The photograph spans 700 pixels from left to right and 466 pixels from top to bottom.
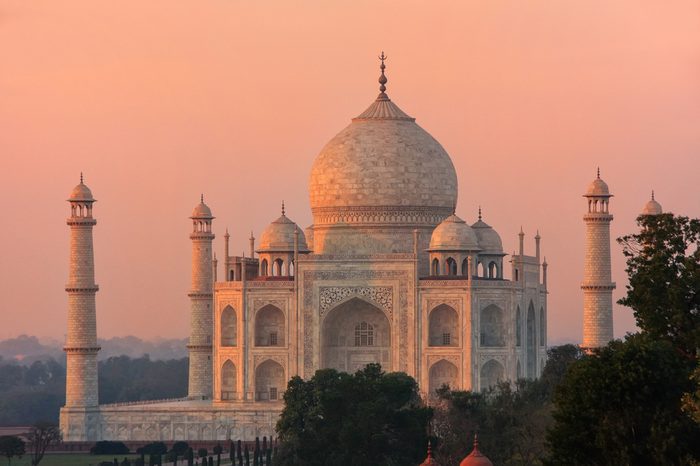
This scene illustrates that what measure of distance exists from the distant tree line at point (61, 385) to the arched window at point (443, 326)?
27955 millimetres

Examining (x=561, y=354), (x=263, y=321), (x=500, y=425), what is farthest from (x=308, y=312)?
(x=500, y=425)

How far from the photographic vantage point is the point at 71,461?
5809 centimetres

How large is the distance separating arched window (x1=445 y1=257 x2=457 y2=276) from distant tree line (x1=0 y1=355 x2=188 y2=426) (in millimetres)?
28005

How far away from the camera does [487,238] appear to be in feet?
210

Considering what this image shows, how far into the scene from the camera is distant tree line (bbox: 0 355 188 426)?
91.8m

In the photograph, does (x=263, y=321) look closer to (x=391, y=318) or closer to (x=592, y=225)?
(x=391, y=318)

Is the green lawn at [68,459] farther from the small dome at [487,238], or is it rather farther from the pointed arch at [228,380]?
the small dome at [487,238]

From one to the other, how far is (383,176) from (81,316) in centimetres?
859

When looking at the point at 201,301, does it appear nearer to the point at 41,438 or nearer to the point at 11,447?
the point at 41,438

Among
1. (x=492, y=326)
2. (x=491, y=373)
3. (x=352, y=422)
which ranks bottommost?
(x=352, y=422)

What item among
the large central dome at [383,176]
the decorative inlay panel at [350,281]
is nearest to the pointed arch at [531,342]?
the large central dome at [383,176]

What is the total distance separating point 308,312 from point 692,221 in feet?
79.1

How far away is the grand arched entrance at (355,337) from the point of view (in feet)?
204

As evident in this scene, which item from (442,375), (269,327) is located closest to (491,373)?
(442,375)
